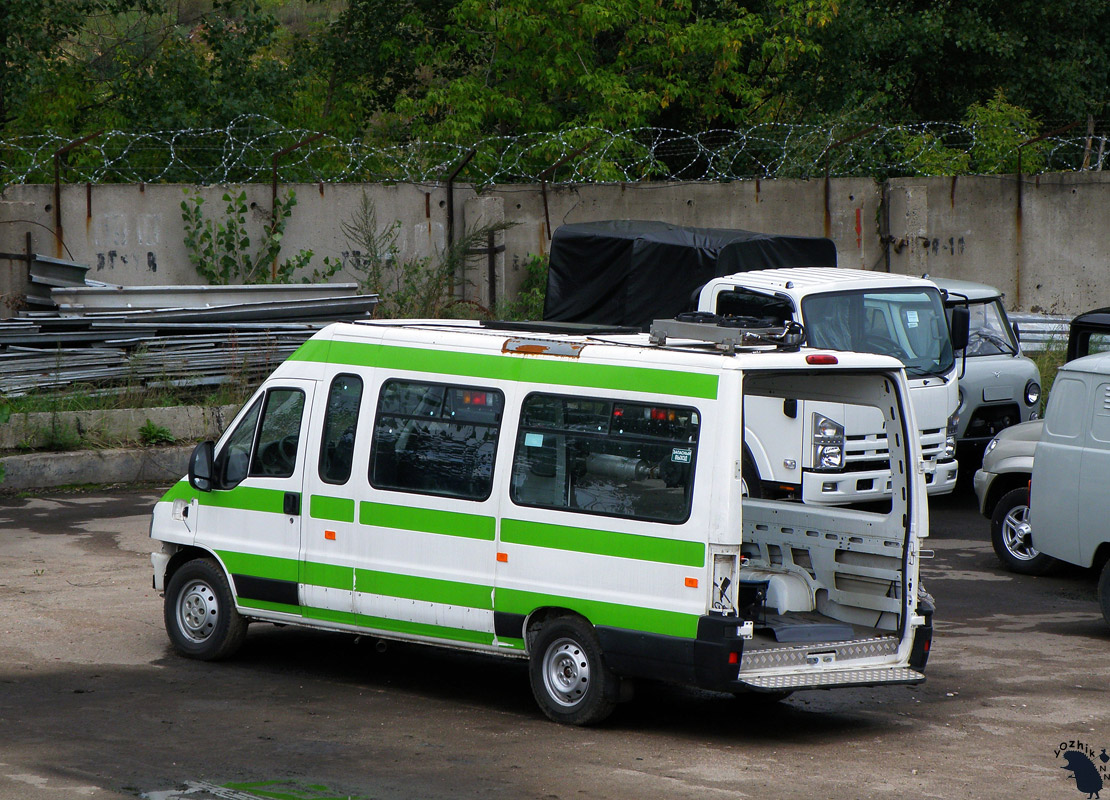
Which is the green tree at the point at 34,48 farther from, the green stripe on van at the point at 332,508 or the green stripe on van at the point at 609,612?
the green stripe on van at the point at 609,612

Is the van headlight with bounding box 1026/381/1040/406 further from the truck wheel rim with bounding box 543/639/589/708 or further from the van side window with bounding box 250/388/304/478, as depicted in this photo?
the van side window with bounding box 250/388/304/478

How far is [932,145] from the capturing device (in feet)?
82.0

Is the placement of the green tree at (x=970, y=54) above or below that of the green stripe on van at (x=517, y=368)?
above

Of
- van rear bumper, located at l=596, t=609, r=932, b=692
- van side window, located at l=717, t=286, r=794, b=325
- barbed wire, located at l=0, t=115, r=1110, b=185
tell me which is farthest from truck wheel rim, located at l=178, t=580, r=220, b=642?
barbed wire, located at l=0, t=115, r=1110, b=185

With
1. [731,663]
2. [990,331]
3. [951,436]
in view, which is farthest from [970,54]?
[731,663]

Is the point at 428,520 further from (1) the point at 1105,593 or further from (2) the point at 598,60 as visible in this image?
(2) the point at 598,60

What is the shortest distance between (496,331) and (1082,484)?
476 centimetres

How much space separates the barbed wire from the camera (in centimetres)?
2142

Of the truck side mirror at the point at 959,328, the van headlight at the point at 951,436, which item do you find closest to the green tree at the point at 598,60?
the van headlight at the point at 951,436

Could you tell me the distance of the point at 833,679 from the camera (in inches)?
292

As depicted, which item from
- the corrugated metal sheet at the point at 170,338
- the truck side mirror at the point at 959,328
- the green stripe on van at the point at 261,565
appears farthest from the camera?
the corrugated metal sheet at the point at 170,338

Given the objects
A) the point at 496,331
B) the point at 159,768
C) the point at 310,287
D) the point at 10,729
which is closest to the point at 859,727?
the point at 496,331

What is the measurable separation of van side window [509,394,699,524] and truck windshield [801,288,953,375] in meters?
5.43

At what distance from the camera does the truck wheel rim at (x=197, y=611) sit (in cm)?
885
